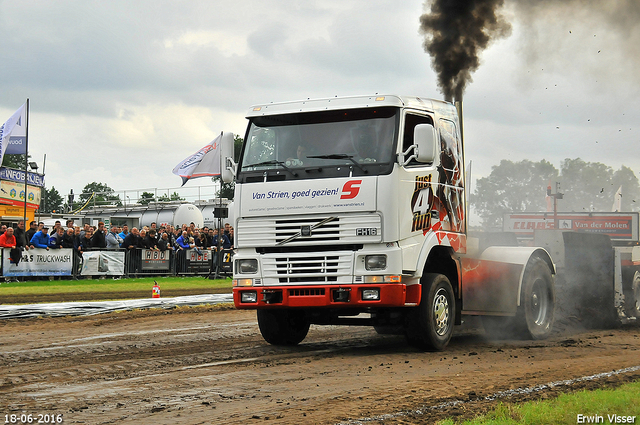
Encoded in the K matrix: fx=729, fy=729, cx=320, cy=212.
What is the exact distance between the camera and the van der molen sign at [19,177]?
32.8 metres

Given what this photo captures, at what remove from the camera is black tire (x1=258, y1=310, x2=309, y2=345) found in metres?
10.3

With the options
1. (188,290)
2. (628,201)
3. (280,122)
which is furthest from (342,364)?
(628,201)

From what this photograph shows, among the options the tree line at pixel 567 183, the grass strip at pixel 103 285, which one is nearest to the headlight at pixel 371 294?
the tree line at pixel 567 183

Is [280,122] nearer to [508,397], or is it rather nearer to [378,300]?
[378,300]

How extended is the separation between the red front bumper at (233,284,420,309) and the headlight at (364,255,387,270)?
22cm

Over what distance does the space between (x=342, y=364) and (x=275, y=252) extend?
1.74 meters

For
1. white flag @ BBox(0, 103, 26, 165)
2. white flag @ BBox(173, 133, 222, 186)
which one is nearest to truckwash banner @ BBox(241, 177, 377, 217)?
white flag @ BBox(0, 103, 26, 165)

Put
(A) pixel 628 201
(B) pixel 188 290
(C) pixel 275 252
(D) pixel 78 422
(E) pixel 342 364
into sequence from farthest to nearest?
(A) pixel 628 201, (B) pixel 188 290, (C) pixel 275 252, (E) pixel 342 364, (D) pixel 78 422

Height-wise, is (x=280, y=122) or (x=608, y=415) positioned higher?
(x=280, y=122)

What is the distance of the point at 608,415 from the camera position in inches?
221

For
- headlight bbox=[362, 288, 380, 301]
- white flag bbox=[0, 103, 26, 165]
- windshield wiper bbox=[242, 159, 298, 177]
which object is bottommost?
headlight bbox=[362, 288, 380, 301]

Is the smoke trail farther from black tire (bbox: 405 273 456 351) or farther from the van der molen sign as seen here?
the van der molen sign

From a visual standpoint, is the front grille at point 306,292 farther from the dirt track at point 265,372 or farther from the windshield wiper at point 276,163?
the windshield wiper at point 276,163

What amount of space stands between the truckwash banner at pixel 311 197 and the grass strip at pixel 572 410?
3491mm
